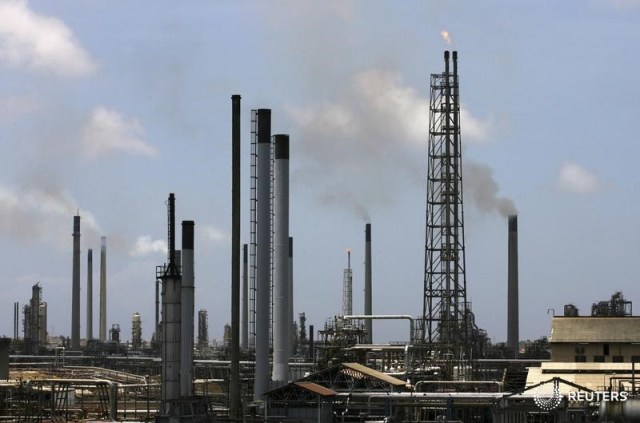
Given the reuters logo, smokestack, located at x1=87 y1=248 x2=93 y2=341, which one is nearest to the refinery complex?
the reuters logo

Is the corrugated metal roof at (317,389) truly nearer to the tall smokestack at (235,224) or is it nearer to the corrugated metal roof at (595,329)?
the tall smokestack at (235,224)

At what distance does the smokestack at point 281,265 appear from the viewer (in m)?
52.9

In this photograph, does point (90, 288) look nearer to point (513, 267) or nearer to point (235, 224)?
point (513, 267)

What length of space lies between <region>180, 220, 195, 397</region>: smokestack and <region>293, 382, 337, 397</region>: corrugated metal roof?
4395 millimetres

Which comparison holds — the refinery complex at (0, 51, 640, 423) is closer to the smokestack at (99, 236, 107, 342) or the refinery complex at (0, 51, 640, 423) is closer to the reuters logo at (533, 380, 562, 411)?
the reuters logo at (533, 380, 562, 411)

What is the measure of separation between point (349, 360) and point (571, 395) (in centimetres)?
1920

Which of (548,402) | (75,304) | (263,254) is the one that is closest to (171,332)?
(263,254)

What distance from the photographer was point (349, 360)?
2456 inches

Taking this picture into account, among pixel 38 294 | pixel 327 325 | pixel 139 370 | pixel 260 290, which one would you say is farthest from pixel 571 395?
pixel 38 294

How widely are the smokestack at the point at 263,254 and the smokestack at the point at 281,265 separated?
15.9 inches

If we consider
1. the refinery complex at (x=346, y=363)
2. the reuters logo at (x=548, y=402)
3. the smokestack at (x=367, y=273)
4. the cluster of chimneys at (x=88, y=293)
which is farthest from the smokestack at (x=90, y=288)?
the reuters logo at (x=548, y=402)

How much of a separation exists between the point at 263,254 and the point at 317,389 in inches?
292

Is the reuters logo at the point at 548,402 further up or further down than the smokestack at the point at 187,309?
further down

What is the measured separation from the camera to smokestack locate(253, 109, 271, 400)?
5228cm
